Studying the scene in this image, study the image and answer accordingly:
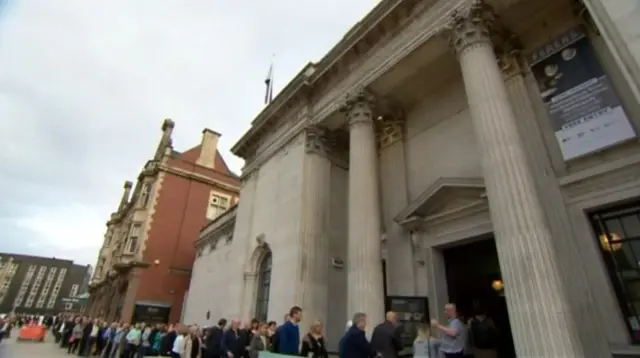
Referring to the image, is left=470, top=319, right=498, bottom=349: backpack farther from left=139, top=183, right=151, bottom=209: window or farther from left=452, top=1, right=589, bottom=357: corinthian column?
left=139, top=183, right=151, bottom=209: window

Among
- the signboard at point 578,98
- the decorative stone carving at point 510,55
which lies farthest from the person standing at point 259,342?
the decorative stone carving at point 510,55

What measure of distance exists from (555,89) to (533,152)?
1389 millimetres

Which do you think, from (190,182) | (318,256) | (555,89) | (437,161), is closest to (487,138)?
(555,89)

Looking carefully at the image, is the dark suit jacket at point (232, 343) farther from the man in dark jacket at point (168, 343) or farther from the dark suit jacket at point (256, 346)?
the man in dark jacket at point (168, 343)

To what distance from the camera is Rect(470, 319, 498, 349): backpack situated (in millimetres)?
5727

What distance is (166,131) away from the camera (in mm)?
29453

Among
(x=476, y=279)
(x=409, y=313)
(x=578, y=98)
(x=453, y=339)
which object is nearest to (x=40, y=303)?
(x=409, y=313)

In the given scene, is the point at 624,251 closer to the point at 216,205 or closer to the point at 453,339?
the point at 453,339

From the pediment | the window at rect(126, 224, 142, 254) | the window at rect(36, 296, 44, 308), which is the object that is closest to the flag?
the pediment

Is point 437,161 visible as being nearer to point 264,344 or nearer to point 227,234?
point 264,344

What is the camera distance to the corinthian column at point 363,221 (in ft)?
24.9

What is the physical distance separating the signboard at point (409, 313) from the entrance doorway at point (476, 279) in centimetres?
103

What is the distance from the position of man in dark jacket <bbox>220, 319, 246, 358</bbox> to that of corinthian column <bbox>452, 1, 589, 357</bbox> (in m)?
5.68

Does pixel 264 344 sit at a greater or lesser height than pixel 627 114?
lesser
